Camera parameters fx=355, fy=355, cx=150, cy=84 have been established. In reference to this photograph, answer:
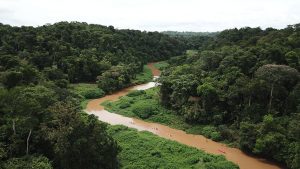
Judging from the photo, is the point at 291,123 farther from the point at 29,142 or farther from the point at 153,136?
the point at 29,142

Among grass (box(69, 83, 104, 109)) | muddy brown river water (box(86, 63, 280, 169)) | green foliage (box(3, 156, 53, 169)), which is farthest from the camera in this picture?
grass (box(69, 83, 104, 109))

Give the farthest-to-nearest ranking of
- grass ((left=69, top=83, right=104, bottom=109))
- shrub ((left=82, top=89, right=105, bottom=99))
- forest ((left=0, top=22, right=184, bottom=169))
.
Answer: shrub ((left=82, top=89, right=105, bottom=99)), grass ((left=69, top=83, right=104, bottom=109)), forest ((left=0, top=22, right=184, bottom=169))

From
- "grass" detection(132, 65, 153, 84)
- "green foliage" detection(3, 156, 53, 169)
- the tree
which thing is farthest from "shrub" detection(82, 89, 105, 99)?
"green foliage" detection(3, 156, 53, 169)

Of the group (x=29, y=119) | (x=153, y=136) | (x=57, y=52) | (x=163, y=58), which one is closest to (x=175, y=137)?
(x=153, y=136)

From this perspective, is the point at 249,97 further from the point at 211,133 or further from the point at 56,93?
the point at 56,93

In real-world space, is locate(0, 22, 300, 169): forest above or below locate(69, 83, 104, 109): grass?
above

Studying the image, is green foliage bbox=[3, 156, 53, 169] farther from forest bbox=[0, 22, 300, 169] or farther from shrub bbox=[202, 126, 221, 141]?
shrub bbox=[202, 126, 221, 141]
